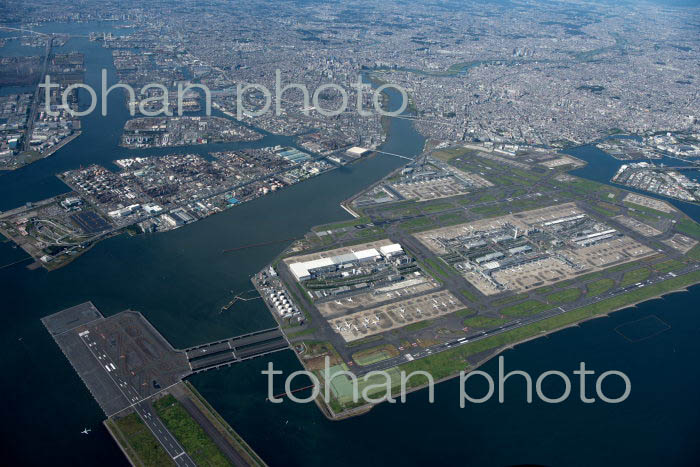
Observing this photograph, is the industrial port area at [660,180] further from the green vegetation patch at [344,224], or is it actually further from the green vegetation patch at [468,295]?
the green vegetation patch at [344,224]

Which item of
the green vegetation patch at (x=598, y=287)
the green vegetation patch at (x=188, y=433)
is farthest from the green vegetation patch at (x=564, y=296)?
the green vegetation patch at (x=188, y=433)

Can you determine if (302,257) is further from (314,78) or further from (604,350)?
(314,78)

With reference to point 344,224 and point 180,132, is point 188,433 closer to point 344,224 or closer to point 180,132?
point 344,224

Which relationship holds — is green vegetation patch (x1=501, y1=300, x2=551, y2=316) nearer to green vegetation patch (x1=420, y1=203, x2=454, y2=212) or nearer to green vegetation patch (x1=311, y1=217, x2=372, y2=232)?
green vegetation patch (x1=420, y1=203, x2=454, y2=212)

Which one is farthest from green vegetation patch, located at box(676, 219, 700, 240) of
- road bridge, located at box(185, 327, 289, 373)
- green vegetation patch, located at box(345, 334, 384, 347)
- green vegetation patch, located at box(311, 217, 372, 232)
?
road bridge, located at box(185, 327, 289, 373)

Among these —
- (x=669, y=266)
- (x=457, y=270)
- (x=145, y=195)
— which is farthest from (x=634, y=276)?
(x=145, y=195)

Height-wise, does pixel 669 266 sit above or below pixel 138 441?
above
